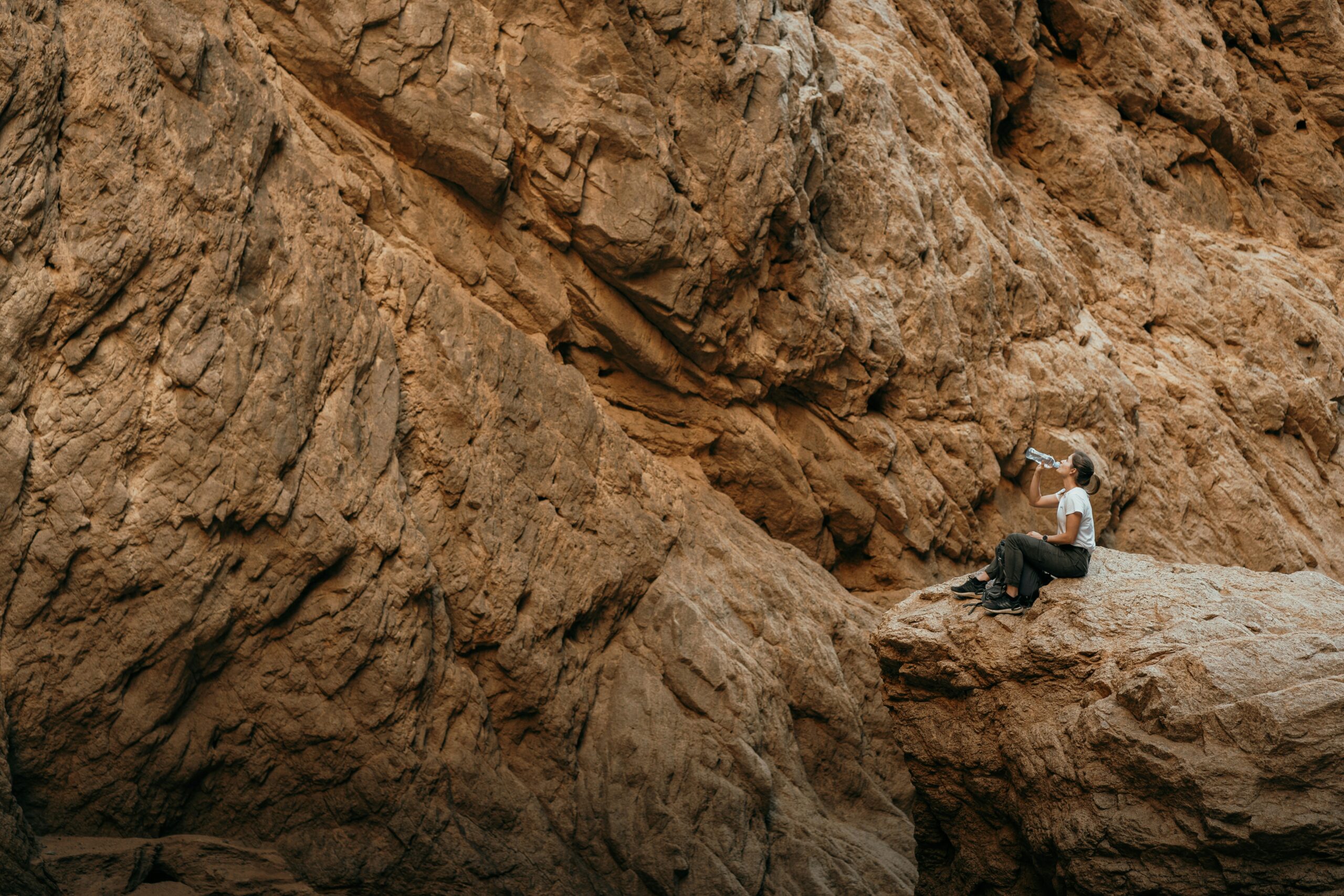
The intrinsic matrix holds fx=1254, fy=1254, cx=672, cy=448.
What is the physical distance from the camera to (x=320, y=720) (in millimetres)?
8453

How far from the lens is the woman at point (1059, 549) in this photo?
30.9 feet

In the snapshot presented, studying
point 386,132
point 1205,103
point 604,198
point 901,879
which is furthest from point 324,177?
point 1205,103

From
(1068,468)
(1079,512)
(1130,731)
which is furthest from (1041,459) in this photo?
(1130,731)

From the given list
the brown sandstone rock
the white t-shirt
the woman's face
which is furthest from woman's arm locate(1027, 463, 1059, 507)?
the brown sandstone rock

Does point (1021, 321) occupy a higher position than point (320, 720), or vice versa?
point (1021, 321)

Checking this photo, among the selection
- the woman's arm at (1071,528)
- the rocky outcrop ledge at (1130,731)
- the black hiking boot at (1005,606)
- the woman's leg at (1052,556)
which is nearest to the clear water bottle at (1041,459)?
the woman's arm at (1071,528)

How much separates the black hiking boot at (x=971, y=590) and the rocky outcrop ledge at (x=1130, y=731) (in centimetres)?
11

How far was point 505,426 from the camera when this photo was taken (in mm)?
9930

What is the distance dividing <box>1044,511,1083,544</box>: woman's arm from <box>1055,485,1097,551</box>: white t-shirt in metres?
0.01

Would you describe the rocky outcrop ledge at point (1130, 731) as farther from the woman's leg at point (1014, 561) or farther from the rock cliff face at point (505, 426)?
the rock cliff face at point (505, 426)

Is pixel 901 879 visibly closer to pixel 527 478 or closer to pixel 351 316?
pixel 527 478

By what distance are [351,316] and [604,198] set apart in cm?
291

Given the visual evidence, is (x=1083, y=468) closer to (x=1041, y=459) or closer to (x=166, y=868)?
(x=1041, y=459)

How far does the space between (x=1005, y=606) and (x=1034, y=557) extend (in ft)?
1.39
